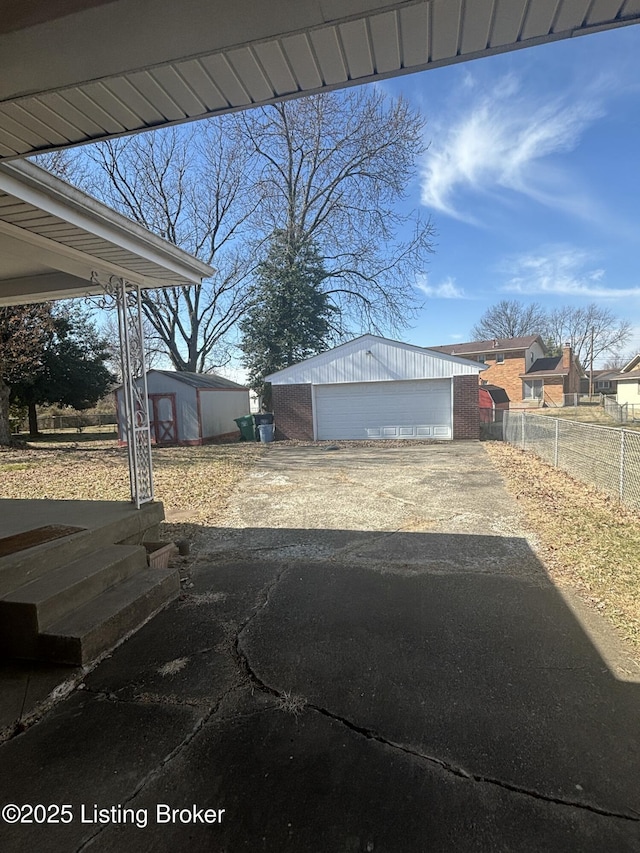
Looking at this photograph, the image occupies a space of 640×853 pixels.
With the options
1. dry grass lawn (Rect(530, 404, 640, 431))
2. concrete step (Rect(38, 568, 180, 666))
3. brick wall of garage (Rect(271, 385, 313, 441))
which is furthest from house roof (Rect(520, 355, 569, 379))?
concrete step (Rect(38, 568, 180, 666))

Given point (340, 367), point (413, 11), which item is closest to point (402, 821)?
point (413, 11)

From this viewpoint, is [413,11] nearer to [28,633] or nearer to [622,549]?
[28,633]

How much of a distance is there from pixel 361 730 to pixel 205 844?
0.85 meters

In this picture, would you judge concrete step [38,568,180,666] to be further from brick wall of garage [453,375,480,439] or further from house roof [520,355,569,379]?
house roof [520,355,569,379]

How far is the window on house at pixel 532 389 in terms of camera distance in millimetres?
37438

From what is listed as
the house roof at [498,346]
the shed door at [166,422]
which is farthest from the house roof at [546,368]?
the shed door at [166,422]

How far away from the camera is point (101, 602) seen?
3166mm

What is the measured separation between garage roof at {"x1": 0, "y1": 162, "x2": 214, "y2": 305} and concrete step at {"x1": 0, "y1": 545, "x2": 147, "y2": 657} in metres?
2.70

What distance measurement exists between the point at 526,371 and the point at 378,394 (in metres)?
27.9

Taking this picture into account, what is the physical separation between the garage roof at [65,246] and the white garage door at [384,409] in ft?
39.3

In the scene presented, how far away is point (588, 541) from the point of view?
4902 millimetres

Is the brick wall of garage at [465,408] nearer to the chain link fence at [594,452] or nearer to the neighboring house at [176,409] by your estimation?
the chain link fence at [594,452]

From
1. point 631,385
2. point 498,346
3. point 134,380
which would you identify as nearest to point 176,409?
point 134,380

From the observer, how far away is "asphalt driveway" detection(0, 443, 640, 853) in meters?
1.69
